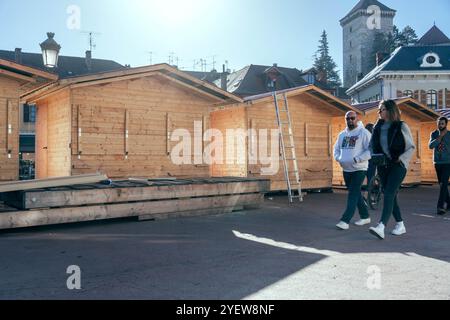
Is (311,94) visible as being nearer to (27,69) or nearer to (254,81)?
(27,69)

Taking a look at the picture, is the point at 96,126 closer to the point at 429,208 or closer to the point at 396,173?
the point at 396,173

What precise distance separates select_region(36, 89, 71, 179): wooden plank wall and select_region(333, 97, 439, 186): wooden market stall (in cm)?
1125

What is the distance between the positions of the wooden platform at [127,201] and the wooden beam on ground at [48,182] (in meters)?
0.15

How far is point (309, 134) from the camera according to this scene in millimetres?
15898

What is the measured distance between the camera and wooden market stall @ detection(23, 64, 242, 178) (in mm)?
11391

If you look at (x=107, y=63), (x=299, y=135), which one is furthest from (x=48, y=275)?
(x=107, y=63)

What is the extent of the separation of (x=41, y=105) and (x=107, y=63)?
1375 inches

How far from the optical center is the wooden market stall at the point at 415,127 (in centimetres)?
1798

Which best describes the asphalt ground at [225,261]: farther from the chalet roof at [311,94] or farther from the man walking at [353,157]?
the chalet roof at [311,94]

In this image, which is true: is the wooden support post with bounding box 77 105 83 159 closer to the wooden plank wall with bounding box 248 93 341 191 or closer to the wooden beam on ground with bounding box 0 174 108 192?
the wooden beam on ground with bounding box 0 174 108 192

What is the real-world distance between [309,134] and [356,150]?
874 cm

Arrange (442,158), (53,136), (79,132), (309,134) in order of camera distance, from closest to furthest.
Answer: (442,158) → (79,132) → (53,136) → (309,134)

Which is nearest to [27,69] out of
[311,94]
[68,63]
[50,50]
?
[50,50]

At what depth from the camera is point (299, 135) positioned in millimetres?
15633
